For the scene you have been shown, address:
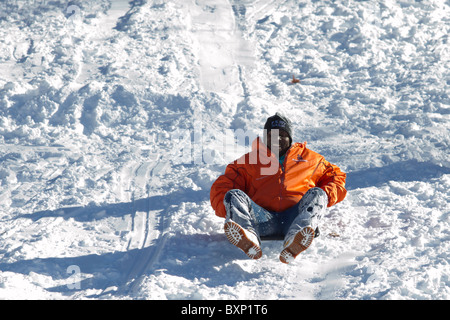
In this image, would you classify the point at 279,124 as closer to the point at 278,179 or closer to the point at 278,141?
the point at 278,141

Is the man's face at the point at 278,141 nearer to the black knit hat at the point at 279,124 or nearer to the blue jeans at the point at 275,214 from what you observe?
the black knit hat at the point at 279,124

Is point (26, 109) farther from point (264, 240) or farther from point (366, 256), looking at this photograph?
point (366, 256)

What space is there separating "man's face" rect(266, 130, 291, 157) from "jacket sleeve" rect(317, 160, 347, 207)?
0.38 meters

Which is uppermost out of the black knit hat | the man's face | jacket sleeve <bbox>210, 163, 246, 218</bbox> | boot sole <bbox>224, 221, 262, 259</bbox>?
the black knit hat

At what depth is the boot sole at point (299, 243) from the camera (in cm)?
400

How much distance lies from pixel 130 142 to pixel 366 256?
11.4 feet

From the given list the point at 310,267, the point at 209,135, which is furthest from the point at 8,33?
the point at 310,267

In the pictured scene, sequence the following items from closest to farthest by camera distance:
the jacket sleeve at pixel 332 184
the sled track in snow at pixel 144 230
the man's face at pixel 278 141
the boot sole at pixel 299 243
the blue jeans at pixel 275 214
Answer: the boot sole at pixel 299 243
the blue jeans at pixel 275 214
the sled track in snow at pixel 144 230
the jacket sleeve at pixel 332 184
the man's face at pixel 278 141

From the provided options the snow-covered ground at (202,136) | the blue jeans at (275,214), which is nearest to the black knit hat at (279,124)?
the blue jeans at (275,214)

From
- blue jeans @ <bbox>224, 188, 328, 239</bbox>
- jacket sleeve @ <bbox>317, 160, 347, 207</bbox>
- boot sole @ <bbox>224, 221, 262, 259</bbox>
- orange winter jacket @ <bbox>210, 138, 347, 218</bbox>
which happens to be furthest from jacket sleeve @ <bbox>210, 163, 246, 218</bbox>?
jacket sleeve @ <bbox>317, 160, 347, 207</bbox>

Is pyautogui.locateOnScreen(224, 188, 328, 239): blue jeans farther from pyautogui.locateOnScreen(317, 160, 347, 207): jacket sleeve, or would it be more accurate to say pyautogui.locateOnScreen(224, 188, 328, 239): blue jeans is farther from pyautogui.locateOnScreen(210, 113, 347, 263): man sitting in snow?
pyautogui.locateOnScreen(317, 160, 347, 207): jacket sleeve

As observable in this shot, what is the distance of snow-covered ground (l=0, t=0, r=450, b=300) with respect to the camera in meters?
4.27

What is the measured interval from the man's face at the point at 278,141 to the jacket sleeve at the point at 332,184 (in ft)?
1.24
